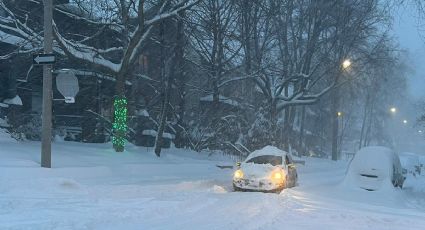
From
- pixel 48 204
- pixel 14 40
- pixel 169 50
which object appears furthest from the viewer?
pixel 169 50

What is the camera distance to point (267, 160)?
19.1m

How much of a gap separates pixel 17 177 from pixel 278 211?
24.1 ft

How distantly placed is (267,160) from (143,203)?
721cm

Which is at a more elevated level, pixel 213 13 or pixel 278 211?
pixel 213 13

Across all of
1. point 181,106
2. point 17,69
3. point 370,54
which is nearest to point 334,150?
point 370,54

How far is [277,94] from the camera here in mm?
33938

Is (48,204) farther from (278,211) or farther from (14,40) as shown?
(14,40)

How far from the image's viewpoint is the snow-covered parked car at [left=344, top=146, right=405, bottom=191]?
59.7 feet

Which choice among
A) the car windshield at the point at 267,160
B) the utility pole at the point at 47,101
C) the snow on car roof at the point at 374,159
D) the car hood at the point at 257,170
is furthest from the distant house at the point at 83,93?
the snow on car roof at the point at 374,159

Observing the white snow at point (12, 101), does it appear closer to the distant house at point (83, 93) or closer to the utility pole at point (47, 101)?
the distant house at point (83, 93)

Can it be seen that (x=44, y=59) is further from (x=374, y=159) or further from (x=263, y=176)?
(x=374, y=159)

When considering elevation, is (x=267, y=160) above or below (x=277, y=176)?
above

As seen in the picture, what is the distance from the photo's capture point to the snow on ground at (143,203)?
10.4 metres

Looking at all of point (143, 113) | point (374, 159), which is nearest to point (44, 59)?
Result: point (374, 159)
